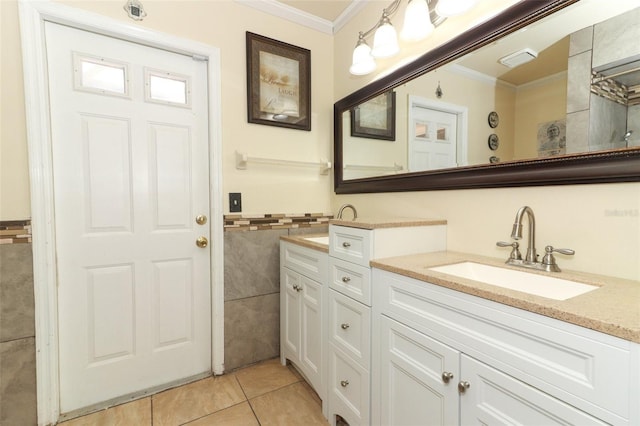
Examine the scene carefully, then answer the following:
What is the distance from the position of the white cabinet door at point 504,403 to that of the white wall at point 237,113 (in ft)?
4.90

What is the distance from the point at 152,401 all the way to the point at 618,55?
256 centimetres

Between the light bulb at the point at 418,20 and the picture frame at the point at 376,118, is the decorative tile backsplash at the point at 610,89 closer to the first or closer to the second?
the light bulb at the point at 418,20

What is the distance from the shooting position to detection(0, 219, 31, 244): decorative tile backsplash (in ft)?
4.32

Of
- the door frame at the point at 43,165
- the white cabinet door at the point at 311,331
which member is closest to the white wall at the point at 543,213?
the white cabinet door at the point at 311,331

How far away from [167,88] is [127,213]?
0.77m

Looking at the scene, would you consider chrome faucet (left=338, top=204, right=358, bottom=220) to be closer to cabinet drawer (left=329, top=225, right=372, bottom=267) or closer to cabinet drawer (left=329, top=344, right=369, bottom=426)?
cabinet drawer (left=329, top=225, right=372, bottom=267)

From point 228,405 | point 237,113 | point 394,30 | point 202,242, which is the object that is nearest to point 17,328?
point 202,242

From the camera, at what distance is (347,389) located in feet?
4.32

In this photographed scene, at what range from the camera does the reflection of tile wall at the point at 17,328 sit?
133cm

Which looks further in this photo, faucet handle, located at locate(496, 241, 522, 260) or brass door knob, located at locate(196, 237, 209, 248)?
brass door knob, located at locate(196, 237, 209, 248)

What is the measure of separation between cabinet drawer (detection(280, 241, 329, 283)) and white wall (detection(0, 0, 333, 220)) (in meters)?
0.33

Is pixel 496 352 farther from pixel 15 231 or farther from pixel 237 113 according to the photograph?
pixel 15 231

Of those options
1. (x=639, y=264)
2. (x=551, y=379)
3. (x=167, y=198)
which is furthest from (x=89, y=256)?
(x=639, y=264)

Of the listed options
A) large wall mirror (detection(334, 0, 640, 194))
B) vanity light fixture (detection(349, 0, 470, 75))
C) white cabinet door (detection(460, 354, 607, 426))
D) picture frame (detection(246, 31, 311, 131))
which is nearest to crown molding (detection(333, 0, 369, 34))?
vanity light fixture (detection(349, 0, 470, 75))
